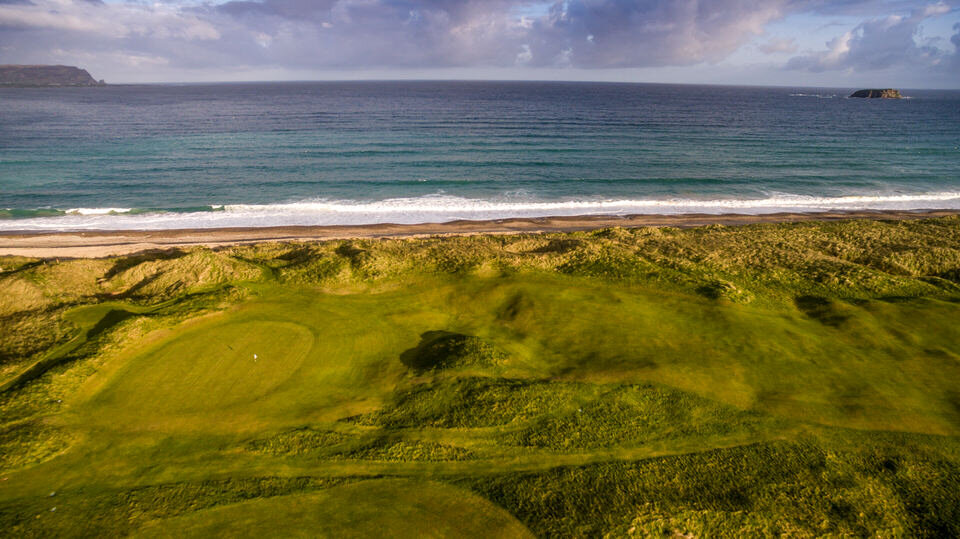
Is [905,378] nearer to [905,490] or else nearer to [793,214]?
[905,490]

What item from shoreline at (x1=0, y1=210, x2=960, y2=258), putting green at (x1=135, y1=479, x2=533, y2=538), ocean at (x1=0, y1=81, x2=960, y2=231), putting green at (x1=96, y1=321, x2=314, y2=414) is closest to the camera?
putting green at (x1=135, y1=479, x2=533, y2=538)

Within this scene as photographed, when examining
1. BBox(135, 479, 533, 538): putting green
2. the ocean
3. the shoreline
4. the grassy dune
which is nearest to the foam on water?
the ocean

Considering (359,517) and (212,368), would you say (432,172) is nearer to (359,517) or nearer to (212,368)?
(212,368)

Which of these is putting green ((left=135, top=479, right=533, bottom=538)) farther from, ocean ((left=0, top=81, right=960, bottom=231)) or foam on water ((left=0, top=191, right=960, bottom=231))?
ocean ((left=0, top=81, right=960, bottom=231))

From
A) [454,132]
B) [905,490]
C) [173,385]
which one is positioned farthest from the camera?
[454,132]

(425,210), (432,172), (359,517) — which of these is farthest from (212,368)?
(432,172)

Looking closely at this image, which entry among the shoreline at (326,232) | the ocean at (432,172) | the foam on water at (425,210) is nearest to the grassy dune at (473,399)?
the shoreline at (326,232)

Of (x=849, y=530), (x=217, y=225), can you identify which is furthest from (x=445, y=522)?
(x=217, y=225)
